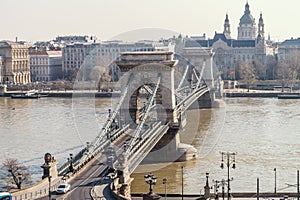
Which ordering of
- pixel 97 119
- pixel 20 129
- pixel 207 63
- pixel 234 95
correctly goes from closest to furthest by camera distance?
1. pixel 20 129
2. pixel 97 119
3. pixel 207 63
4. pixel 234 95

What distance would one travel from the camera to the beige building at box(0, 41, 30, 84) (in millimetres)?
58125

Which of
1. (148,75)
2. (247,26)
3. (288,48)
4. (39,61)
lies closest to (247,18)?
(247,26)

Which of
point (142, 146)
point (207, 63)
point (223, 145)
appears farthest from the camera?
point (207, 63)

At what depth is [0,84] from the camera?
54.8 meters

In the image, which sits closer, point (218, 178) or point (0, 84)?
point (218, 178)

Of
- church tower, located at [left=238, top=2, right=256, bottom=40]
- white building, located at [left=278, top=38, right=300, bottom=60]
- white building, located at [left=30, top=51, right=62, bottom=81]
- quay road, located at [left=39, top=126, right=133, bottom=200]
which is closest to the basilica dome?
church tower, located at [left=238, top=2, right=256, bottom=40]

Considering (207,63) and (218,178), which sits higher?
(207,63)

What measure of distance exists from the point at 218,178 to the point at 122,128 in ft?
15.0

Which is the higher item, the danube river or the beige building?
the beige building

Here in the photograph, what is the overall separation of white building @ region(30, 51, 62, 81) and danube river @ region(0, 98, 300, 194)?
21488 millimetres

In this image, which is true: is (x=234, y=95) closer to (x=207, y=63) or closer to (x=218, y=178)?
(x=207, y=63)

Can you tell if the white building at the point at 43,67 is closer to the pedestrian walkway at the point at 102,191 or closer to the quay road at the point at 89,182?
the quay road at the point at 89,182

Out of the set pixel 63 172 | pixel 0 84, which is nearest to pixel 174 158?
pixel 63 172

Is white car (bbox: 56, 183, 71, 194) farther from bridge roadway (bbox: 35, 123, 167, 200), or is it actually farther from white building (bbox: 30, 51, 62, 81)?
white building (bbox: 30, 51, 62, 81)
